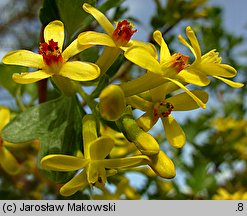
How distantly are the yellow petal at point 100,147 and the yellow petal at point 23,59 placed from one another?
0.64 feet

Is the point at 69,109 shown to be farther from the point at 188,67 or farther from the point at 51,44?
the point at 188,67

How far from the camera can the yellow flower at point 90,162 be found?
2.57 ft

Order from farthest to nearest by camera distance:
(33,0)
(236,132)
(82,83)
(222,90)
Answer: (33,0) < (222,90) < (236,132) < (82,83)

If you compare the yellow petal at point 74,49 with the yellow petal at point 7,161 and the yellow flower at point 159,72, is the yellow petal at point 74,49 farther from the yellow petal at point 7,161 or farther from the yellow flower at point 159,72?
the yellow petal at point 7,161

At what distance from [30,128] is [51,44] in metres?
0.18

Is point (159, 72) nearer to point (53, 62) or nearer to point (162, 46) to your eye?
point (162, 46)

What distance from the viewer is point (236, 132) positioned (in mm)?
1990

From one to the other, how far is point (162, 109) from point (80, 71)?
180 mm

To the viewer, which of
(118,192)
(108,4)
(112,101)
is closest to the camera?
(112,101)

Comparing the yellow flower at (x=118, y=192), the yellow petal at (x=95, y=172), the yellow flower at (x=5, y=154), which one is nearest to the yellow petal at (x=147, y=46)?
the yellow petal at (x=95, y=172)

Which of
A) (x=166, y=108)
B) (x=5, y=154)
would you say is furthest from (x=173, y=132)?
(x=5, y=154)

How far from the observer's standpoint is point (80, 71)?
812mm

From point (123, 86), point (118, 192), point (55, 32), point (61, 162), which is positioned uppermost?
point (55, 32)

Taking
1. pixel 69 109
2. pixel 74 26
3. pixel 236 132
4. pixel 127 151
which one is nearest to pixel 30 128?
pixel 69 109
